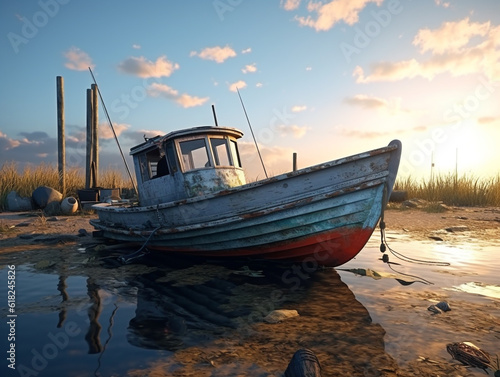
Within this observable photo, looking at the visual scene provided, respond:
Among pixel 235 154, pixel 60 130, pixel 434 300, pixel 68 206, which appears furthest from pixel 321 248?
pixel 60 130

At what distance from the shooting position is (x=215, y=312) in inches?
158

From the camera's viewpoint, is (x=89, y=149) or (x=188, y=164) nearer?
(x=188, y=164)

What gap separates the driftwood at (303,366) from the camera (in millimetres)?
2459

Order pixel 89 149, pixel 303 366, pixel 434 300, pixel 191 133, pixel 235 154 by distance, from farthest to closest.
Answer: pixel 89 149, pixel 235 154, pixel 191 133, pixel 434 300, pixel 303 366

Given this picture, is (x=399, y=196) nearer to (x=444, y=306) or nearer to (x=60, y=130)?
(x=444, y=306)

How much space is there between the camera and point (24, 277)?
553cm

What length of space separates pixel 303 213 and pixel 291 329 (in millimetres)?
2104

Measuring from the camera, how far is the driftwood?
8.07ft

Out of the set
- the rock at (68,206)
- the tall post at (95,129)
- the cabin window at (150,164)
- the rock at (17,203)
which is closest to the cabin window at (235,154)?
the cabin window at (150,164)

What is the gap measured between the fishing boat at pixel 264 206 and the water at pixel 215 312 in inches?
16.9

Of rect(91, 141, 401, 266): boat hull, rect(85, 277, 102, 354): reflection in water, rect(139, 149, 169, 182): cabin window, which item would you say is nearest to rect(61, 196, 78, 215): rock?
rect(139, 149, 169, 182): cabin window

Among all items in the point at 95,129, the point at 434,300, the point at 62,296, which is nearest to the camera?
the point at 434,300

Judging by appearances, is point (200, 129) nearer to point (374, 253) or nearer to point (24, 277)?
point (24, 277)

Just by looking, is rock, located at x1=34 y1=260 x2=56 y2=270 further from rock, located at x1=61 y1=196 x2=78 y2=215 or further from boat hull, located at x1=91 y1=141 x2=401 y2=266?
rock, located at x1=61 y1=196 x2=78 y2=215
